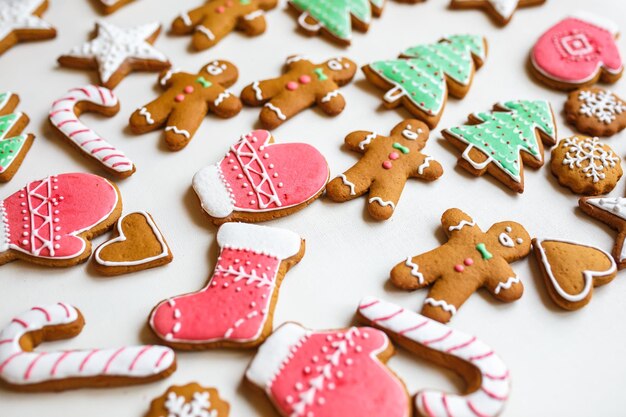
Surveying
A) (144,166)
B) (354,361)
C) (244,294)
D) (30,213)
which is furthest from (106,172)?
(354,361)

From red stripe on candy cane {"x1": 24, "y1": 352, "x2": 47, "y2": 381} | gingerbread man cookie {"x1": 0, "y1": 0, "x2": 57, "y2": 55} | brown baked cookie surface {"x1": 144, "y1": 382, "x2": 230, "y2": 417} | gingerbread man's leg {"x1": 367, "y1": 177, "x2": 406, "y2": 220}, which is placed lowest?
brown baked cookie surface {"x1": 144, "y1": 382, "x2": 230, "y2": 417}

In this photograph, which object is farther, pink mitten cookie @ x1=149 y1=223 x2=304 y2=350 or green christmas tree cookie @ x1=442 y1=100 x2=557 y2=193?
green christmas tree cookie @ x1=442 y1=100 x2=557 y2=193

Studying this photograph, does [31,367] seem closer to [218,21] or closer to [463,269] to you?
[463,269]

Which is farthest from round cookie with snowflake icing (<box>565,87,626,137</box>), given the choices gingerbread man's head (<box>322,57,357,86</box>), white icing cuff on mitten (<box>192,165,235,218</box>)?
white icing cuff on mitten (<box>192,165,235,218</box>)

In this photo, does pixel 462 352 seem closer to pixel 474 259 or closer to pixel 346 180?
pixel 474 259

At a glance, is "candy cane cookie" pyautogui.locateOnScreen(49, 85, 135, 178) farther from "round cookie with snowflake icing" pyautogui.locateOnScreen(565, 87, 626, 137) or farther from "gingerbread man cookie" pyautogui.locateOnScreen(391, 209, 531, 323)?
"round cookie with snowflake icing" pyautogui.locateOnScreen(565, 87, 626, 137)

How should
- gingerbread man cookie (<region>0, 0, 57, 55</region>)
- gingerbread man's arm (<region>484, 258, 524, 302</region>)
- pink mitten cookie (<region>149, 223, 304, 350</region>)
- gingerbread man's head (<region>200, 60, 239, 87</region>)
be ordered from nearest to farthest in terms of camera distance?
pink mitten cookie (<region>149, 223, 304, 350</region>) → gingerbread man's arm (<region>484, 258, 524, 302</region>) → gingerbread man's head (<region>200, 60, 239, 87</region>) → gingerbread man cookie (<region>0, 0, 57, 55</region>)
